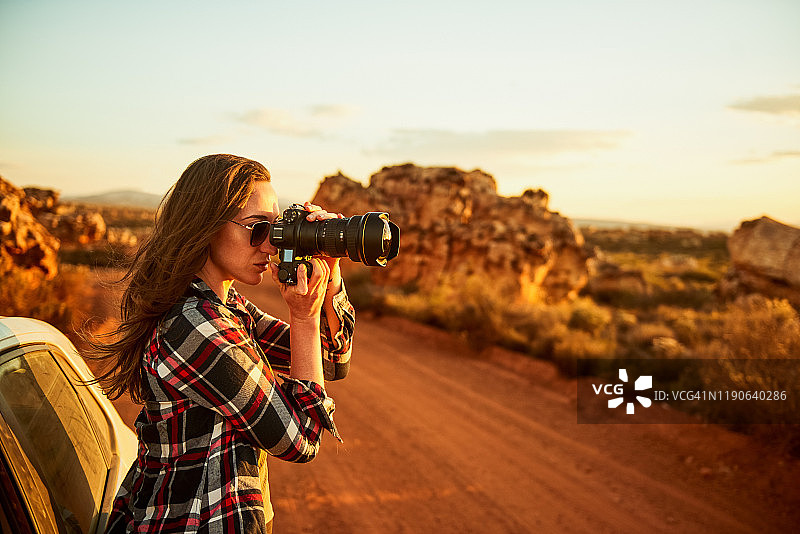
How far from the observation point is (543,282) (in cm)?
1617

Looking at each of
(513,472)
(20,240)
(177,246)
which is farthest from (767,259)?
(20,240)

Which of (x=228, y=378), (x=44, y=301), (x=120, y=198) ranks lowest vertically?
(x=44, y=301)

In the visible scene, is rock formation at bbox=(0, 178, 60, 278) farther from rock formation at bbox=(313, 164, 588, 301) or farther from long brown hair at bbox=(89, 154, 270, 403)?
rock formation at bbox=(313, 164, 588, 301)

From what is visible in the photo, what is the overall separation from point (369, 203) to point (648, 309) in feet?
33.4

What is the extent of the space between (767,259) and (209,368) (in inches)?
557

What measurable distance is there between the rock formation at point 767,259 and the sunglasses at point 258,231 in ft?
42.1

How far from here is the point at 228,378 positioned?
1360 millimetres

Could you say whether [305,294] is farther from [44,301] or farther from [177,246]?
[44,301]

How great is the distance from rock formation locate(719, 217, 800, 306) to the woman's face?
42.1ft

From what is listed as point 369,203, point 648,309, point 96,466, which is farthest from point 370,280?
point 96,466

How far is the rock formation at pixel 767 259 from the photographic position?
11734 mm

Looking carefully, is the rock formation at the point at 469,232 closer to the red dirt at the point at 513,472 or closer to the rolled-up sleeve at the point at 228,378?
the red dirt at the point at 513,472

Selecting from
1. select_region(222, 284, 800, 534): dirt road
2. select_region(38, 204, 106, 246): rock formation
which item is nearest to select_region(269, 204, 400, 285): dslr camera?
select_region(222, 284, 800, 534): dirt road

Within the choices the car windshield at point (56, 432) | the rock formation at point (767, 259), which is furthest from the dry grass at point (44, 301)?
the rock formation at point (767, 259)
